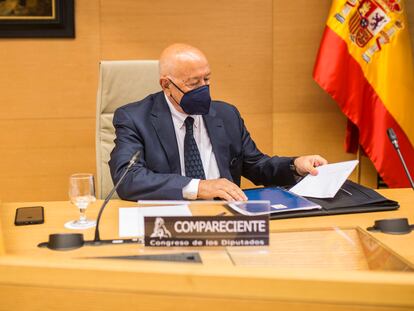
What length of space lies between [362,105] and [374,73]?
0.20 m

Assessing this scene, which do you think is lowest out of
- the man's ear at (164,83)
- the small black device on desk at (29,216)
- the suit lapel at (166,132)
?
the small black device on desk at (29,216)

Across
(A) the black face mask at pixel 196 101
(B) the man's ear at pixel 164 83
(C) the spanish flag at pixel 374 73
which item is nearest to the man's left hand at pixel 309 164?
(A) the black face mask at pixel 196 101

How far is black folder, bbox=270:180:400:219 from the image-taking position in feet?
5.55

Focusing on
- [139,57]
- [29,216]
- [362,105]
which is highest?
[139,57]

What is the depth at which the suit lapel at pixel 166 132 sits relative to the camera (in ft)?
7.33

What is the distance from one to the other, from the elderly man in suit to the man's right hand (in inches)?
12.6

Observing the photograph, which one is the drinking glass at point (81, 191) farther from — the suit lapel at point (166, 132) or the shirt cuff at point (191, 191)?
the suit lapel at point (166, 132)

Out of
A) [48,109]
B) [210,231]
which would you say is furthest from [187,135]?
[48,109]

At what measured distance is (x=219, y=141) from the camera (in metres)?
2.37

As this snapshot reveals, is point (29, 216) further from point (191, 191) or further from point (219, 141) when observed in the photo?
point (219, 141)

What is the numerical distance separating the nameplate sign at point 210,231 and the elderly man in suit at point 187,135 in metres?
0.94

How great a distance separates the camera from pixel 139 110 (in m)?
2.30

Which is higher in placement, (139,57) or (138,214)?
(139,57)

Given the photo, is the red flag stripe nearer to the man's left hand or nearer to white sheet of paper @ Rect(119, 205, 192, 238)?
the man's left hand
